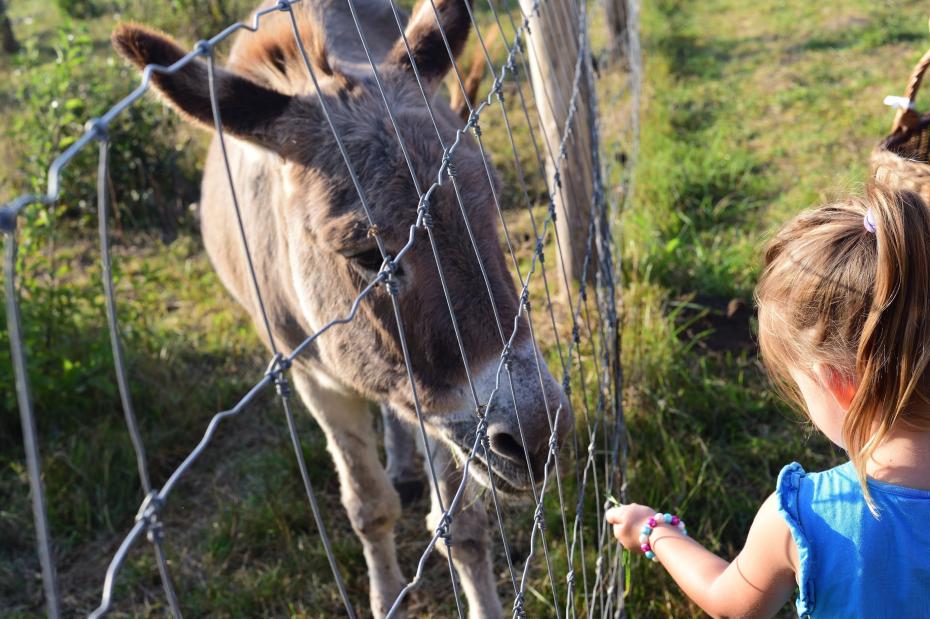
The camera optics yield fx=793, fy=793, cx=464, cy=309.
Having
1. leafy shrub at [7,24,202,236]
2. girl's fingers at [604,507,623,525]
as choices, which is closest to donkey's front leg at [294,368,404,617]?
girl's fingers at [604,507,623,525]

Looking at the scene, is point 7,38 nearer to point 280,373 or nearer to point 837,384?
point 280,373

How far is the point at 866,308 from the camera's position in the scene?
141 cm

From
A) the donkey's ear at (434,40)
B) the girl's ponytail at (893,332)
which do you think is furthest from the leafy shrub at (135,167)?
the girl's ponytail at (893,332)

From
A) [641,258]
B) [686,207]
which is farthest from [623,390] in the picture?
[686,207]

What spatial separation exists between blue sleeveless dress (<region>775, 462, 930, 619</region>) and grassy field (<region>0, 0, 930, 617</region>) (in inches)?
27.3

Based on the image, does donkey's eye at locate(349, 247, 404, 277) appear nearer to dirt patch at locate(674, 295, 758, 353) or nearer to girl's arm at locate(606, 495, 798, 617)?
girl's arm at locate(606, 495, 798, 617)

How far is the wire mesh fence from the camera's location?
88 centimetres

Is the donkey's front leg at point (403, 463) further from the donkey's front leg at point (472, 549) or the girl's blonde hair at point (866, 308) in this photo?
the girl's blonde hair at point (866, 308)

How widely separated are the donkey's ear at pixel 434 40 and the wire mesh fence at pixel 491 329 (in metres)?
0.01

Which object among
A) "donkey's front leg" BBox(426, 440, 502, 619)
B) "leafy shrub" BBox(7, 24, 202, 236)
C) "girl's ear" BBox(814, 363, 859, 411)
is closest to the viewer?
"girl's ear" BBox(814, 363, 859, 411)

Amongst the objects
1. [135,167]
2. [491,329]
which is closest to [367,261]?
[491,329]

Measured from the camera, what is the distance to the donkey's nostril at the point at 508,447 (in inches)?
79.5

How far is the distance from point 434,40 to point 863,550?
193 cm

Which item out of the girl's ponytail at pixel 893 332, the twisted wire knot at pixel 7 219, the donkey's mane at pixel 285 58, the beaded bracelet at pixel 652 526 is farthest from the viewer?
the donkey's mane at pixel 285 58
